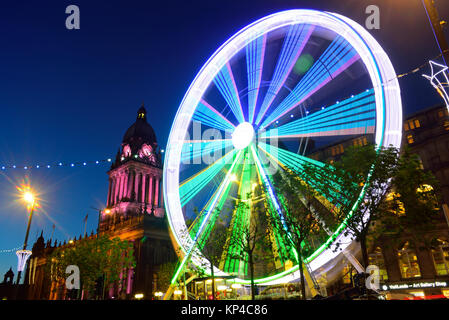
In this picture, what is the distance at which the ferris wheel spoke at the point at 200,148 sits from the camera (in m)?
24.0

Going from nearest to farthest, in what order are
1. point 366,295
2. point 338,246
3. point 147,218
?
point 366,295
point 338,246
point 147,218

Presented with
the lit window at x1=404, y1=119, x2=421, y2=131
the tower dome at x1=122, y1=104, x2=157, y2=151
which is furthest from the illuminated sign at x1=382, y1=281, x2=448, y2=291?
the tower dome at x1=122, y1=104, x2=157, y2=151

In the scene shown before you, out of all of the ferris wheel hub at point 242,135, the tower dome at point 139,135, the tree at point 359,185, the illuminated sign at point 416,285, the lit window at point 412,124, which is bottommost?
the illuminated sign at point 416,285

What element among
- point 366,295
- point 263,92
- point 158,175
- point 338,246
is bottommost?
point 366,295

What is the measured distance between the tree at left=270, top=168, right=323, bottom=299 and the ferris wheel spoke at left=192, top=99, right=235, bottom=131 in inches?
246

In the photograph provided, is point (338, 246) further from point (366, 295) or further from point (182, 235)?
point (182, 235)

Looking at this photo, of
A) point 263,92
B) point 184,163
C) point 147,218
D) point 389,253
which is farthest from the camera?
point 147,218

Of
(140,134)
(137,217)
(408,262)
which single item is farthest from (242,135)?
(140,134)

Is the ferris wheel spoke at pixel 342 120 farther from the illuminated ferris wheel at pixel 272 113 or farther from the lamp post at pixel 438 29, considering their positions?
the lamp post at pixel 438 29

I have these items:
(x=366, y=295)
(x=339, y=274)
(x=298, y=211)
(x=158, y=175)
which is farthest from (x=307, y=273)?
(x=158, y=175)

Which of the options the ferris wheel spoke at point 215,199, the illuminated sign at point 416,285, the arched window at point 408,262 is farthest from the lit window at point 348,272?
the ferris wheel spoke at point 215,199

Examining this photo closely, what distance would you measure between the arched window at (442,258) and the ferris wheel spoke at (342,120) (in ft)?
72.3

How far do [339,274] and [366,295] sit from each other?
6177 mm
